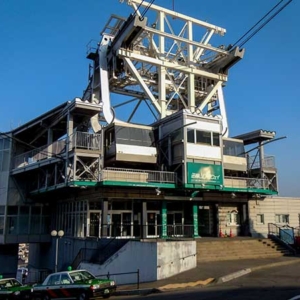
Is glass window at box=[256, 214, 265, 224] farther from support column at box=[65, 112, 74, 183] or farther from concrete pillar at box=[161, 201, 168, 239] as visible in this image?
support column at box=[65, 112, 74, 183]

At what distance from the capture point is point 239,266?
21.6 m

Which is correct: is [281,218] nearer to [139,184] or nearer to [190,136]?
[190,136]

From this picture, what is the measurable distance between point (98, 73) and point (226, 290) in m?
29.7

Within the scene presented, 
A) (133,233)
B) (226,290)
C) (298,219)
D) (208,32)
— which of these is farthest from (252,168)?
(226,290)

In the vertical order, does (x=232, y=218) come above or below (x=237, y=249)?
above

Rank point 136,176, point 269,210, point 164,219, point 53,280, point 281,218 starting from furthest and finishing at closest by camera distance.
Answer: point 281,218 < point 269,210 < point 164,219 < point 136,176 < point 53,280

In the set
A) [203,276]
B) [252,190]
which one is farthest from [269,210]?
[203,276]

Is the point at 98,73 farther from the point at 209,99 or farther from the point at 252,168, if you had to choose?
the point at 252,168

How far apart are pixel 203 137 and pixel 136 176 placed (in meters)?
6.42

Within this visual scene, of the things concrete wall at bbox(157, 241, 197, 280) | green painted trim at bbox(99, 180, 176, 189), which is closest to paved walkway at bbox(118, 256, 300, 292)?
concrete wall at bbox(157, 241, 197, 280)

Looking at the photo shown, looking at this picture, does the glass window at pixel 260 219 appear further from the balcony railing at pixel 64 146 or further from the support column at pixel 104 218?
the balcony railing at pixel 64 146

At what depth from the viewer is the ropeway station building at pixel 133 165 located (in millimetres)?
29484

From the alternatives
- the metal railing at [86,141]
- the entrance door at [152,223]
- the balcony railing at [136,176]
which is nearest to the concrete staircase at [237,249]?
the entrance door at [152,223]

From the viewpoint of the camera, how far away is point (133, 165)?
32875 millimetres
